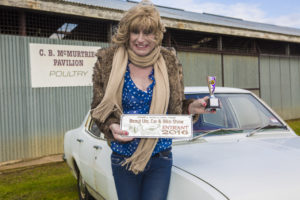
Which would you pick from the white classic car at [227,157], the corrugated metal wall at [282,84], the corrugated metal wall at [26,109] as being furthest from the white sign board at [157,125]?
the corrugated metal wall at [282,84]

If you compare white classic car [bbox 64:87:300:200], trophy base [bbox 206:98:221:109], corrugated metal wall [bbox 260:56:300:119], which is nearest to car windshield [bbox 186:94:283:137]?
white classic car [bbox 64:87:300:200]

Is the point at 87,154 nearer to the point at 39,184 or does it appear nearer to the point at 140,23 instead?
the point at 140,23

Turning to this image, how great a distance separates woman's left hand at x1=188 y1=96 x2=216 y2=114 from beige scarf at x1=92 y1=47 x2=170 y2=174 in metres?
0.22

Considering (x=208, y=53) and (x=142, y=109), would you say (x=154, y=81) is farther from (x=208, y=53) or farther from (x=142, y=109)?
(x=208, y=53)

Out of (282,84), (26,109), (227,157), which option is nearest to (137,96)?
(227,157)

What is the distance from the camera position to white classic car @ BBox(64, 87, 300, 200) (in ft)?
5.64

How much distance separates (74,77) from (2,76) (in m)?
1.77

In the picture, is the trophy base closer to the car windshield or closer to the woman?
the woman

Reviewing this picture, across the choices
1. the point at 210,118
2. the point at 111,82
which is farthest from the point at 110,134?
the point at 210,118

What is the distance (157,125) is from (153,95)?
0.67 feet

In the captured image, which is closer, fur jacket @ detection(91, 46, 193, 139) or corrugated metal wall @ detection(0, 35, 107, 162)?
fur jacket @ detection(91, 46, 193, 139)

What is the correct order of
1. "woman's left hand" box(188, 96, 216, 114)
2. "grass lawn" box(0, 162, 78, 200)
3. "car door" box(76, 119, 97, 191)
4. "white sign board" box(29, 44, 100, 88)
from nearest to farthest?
"woman's left hand" box(188, 96, 216, 114) → "car door" box(76, 119, 97, 191) → "grass lawn" box(0, 162, 78, 200) → "white sign board" box(29, 44, 100, 88)

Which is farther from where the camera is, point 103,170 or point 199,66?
point 199,66

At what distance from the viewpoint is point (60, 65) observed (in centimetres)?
760
